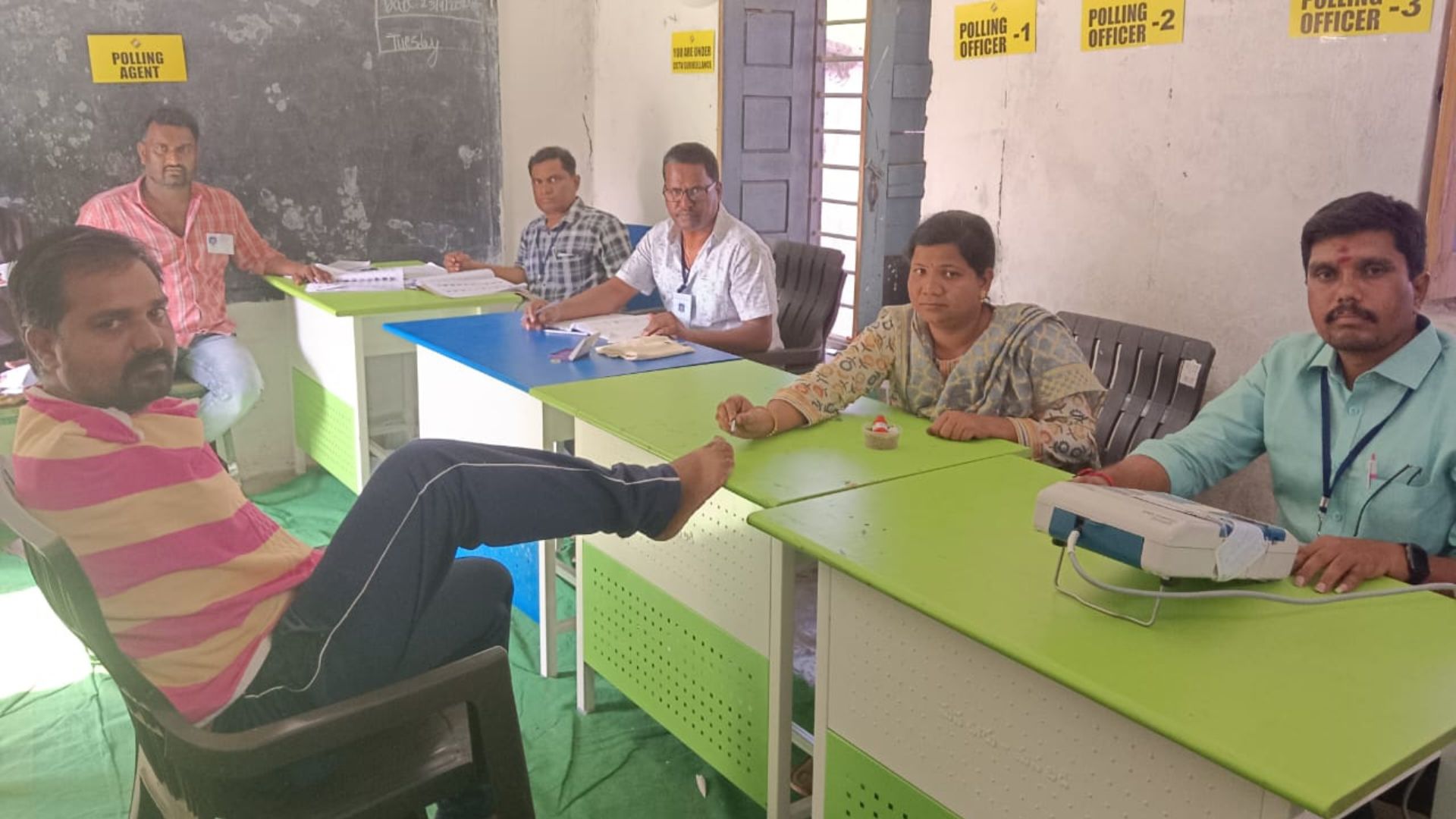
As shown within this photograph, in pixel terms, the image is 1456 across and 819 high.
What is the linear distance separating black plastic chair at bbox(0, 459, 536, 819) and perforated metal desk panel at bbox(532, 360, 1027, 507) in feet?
1.83

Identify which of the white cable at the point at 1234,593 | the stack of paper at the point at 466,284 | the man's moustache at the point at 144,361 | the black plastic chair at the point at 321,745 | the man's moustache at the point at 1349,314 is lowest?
the black plastic chair at the point at 321,745

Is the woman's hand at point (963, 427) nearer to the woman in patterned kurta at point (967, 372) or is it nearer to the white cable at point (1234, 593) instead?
the woman in patterned kurta at point (967, 372)

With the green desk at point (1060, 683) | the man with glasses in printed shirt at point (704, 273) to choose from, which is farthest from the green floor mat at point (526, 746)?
the man with glasses in printed shirt at point (704, 273)

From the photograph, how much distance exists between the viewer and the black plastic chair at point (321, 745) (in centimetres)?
141

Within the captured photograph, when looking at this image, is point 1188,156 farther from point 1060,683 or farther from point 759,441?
point 1060,683

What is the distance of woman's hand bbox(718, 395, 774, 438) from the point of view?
7.08 ft

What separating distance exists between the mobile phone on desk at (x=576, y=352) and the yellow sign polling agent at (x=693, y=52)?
203 cm

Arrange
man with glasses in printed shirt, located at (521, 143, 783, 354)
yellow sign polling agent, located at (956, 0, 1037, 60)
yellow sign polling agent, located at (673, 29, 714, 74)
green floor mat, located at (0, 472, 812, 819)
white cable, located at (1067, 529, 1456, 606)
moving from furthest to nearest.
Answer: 1. yellow sign polling agent, located at (673, 29, 714, 74)
2. man with glasses in printed shirt, located at (521, 143, 783, 354)
3. yellow sign polling agent, located at (956, 0, 1037, 60)
4. green floor mat, located at (0, 472, 812, 819)
5. white cable, located at (1067, 529, 1456, 606)

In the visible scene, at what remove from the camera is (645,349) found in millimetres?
2885

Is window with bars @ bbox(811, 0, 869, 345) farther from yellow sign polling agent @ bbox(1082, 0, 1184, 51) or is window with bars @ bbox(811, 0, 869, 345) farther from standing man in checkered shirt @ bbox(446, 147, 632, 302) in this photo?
yellow sign polling agent @ bbox(1082, 0, 1184, 51)

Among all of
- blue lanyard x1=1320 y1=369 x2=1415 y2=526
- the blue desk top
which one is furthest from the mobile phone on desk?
blue lanyard x1=1320 y1=369 x2=1415 y2=526

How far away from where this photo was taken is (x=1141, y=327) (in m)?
2.82

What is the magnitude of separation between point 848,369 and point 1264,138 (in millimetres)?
1229

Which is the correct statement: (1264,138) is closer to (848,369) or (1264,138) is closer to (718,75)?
(848,369)
